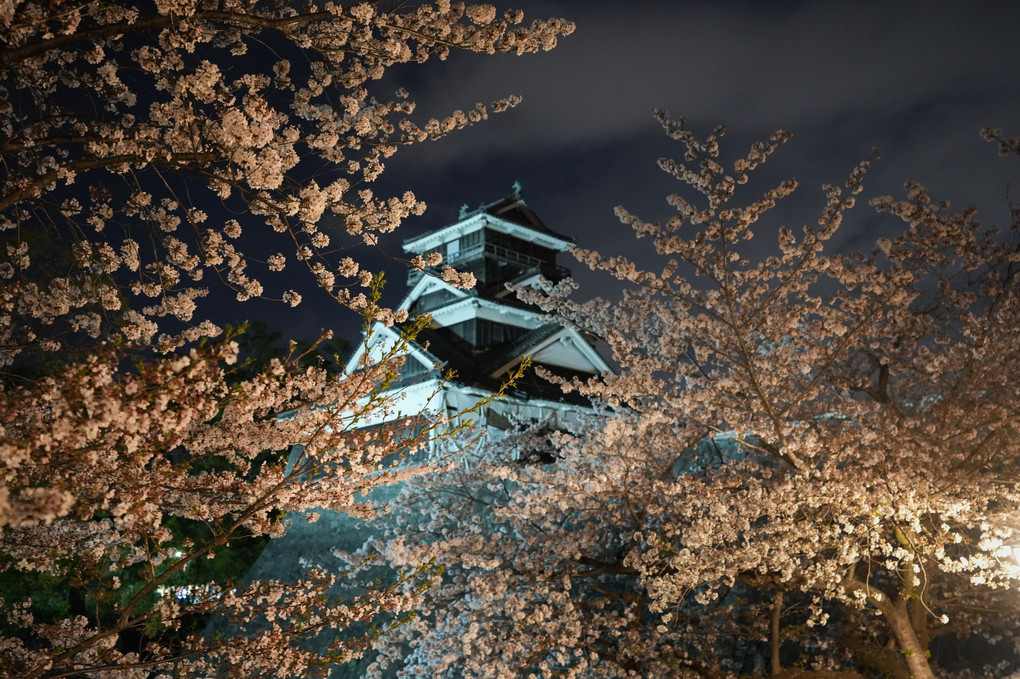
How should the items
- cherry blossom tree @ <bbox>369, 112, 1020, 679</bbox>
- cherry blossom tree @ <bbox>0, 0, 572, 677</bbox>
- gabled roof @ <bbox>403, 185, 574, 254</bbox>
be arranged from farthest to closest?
gabled roof @ <bbox>403, 185, 574, 254</bbox>, cherry blossom tree @ <bbox>369, 112, 1020, 679</bbox>, cherry blossom tree @ <bbox>0, 0, 572, 677</bbox>

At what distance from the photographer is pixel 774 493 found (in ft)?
28.3

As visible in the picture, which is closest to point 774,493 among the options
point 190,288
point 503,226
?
point 190,288

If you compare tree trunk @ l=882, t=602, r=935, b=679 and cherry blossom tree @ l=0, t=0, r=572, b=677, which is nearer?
cherry blossom tree @ l=0, t=0, r=572, b=677

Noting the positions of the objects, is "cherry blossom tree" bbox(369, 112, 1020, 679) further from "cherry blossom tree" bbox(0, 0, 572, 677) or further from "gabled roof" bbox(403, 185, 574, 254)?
"gabled roof" bbox(403, 185, 574, 254)

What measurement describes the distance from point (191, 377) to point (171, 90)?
2439mm

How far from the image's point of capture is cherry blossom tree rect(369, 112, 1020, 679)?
27.9 feet

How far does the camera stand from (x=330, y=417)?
4828 mm

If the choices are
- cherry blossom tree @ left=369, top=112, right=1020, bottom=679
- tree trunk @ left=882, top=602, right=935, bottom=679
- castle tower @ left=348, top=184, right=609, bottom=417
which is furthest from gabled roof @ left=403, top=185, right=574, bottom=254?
tree trunk @ left=882, top=602, right=935, bottom=679

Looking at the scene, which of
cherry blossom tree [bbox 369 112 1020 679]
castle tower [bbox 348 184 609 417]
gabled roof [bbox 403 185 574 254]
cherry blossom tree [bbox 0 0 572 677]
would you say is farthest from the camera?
gabled roof [bbox 403 185 574 254]

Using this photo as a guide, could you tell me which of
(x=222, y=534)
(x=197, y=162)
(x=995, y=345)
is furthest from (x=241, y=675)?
(x=995, y=345)

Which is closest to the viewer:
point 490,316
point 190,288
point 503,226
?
point 190,288

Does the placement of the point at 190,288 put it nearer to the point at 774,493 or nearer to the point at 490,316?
the point at 774,493

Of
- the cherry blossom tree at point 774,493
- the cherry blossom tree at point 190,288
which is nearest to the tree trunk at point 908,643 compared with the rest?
the cherry blossom tree at point 774,493

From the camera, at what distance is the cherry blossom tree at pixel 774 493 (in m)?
8.50
